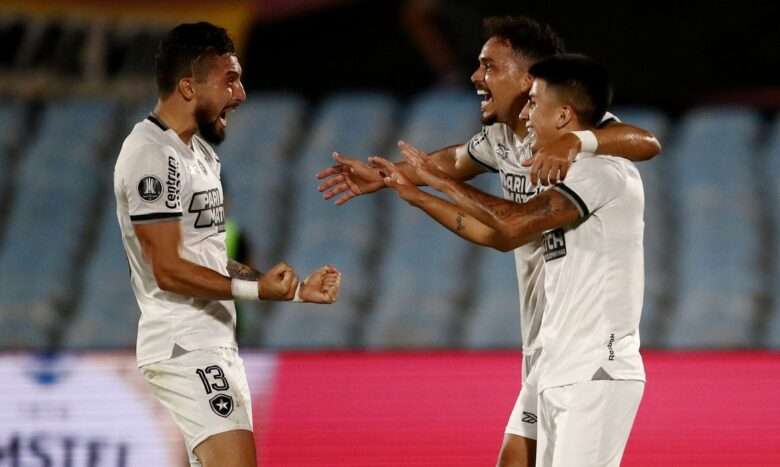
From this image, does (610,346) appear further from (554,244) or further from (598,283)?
(554,244)

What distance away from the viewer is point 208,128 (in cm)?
440

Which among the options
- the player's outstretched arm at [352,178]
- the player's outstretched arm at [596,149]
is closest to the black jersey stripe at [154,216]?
the player's outstretched arm at [352,178]

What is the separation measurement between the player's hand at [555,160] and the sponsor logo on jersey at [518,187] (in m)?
0.62

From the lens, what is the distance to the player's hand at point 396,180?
13.7ft

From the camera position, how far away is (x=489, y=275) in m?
9.30

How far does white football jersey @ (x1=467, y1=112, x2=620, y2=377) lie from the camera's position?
15.2 feet

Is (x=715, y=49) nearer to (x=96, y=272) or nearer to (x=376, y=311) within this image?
(x=376, y=311)

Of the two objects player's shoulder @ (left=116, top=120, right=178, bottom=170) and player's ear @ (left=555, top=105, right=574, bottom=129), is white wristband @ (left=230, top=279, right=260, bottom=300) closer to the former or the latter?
player's shoulder @ (left=116, top=120, right=178, bottom=170)

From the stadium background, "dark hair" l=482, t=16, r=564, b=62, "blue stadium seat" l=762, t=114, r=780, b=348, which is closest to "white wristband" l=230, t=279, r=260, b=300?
the stadium background

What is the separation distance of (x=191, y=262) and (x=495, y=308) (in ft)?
17.0

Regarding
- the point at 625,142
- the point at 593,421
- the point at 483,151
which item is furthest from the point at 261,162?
the point at 593,421

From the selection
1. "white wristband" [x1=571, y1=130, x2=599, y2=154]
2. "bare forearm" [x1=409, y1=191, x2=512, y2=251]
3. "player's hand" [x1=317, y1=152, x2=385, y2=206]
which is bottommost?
"bare forearm" [x1=409, y1=191, x2=512, y2=251]

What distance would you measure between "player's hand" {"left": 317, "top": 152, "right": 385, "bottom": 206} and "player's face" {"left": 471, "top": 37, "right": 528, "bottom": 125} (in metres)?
0.54

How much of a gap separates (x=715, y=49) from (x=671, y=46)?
1.25 feet
